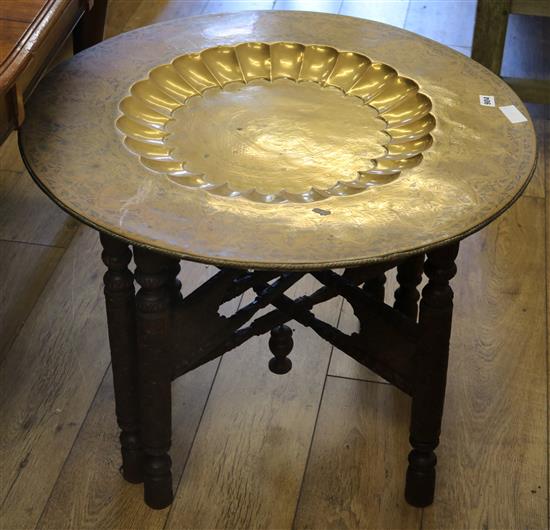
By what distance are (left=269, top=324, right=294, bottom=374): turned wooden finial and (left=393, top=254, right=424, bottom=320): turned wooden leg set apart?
228mm

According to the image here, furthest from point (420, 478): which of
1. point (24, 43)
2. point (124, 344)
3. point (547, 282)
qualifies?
point (24, 43)

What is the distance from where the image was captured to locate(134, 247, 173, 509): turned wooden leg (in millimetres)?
1551

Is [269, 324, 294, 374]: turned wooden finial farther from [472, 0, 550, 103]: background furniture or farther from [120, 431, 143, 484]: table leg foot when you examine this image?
[472, 0, 550, 103]: background furniture

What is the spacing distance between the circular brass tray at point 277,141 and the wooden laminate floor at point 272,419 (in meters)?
0.59

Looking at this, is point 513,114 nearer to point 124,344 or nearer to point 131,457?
point 124,344

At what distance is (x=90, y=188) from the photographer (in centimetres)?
152

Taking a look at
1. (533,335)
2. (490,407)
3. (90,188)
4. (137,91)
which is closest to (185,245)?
(90,188)

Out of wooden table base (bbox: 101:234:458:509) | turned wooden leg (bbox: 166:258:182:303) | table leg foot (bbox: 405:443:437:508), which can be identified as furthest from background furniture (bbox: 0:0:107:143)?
table leg foot (bbox: 405:443:437:508)

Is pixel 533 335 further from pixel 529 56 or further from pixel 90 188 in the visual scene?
pixel 529 56

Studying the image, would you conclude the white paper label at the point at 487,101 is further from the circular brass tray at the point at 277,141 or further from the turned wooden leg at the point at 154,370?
the turned wooden leg at the point at 154,370

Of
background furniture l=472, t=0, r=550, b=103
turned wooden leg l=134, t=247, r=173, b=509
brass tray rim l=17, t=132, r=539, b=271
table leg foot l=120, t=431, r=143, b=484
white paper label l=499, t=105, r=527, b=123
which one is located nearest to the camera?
brass tray rim l=17, t=132, r=539, b=271

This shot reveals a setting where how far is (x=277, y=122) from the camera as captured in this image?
1.77 metres

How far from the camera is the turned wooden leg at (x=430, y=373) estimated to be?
1.60 meters

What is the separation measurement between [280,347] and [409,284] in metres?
0.28
